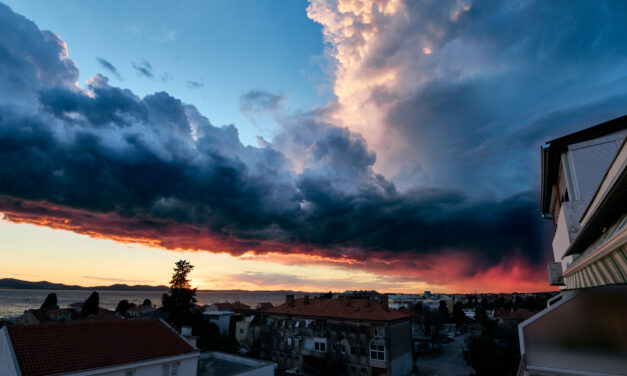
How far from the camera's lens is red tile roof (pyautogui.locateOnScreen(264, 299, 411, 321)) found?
127 feet

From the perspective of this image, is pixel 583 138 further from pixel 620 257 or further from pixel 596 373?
pixel 620 257

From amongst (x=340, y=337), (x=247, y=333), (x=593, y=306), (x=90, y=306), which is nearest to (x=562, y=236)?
(x=593, y=306)

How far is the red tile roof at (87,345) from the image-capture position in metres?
16.8

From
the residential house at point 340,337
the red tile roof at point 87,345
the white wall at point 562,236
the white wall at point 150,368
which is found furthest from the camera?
the residential house at point 340,337

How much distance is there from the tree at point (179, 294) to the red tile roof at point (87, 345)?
42.1 metres

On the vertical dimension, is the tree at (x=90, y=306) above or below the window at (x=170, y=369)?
below

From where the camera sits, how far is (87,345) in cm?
1891

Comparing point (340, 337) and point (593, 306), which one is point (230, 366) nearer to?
point (340, 337)

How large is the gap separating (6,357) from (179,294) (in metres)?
50.5

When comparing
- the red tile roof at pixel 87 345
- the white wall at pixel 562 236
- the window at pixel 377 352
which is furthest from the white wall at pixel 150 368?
the white wall at pixel 562 236

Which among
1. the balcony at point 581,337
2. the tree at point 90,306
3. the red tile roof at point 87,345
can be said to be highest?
the balcony at point 581,337

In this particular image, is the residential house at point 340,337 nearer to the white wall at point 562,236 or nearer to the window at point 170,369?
the window at point 170,369

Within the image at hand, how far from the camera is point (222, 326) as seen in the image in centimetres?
6450

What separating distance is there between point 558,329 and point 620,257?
337 cm
